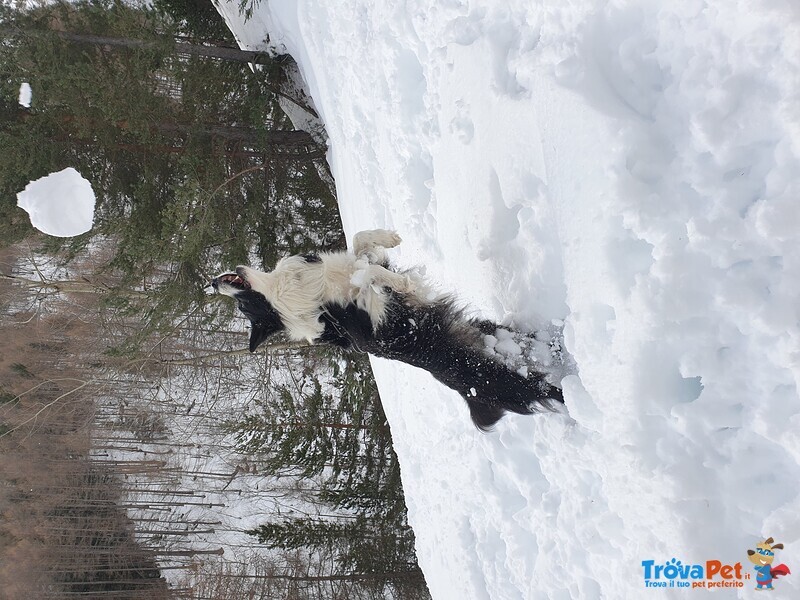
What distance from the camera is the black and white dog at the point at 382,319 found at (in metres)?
2.82

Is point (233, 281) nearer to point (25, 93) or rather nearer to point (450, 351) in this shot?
point (450, 351)

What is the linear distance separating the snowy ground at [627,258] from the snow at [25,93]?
428cm

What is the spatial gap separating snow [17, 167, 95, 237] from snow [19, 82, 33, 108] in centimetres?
80

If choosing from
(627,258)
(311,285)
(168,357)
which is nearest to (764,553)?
(627,258)

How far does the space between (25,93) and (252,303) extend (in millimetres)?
4189

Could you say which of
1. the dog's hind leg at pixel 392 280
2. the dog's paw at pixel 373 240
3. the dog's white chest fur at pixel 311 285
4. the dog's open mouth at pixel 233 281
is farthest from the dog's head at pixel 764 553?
the dog's open mouth at pixel 233 281

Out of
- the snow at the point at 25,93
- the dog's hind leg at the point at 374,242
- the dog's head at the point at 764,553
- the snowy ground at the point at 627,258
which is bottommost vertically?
the dog's head at the point at 764,553

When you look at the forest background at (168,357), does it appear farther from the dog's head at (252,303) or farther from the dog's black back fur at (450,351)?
the dog's black back fur at (450,351)

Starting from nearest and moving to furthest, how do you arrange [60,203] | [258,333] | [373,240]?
[258,333] < [373,240] < [60,203]

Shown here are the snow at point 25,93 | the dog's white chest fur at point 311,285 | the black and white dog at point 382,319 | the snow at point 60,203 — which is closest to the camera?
the black and white dog at point 382,319

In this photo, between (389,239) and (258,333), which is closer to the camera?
(258,333)

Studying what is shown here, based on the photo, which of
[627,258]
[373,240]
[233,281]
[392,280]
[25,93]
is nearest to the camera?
[627,258]

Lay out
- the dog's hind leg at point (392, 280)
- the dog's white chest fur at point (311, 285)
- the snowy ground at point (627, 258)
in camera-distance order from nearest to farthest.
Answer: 1. the snowy ground at point (627, 258)
2. the dog's hind leg at point (392, 280)
3. the dog's white chest fur at point (311, 285)

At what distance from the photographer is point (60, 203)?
5.22 metres
